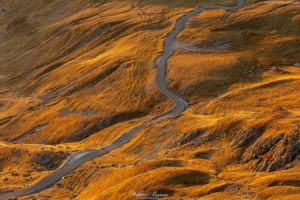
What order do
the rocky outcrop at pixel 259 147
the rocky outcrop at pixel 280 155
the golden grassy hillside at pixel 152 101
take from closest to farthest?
1. the rocky outcrop at pixel 280 155
2. the golden grassy hillside at pixel 152 101
3. the rocky outcrop at pixel 259 147

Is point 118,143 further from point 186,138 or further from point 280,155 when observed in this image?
point 280,155

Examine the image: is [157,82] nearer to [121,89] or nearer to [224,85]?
[121,89]

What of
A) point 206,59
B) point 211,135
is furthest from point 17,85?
point 211,135

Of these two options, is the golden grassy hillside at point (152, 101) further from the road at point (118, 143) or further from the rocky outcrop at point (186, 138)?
the road at point (118, 143)

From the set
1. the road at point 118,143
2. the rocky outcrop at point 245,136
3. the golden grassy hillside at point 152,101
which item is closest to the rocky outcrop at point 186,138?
the golden grassy hillside at point 152,101

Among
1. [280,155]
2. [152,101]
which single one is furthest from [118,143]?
[280,155]
